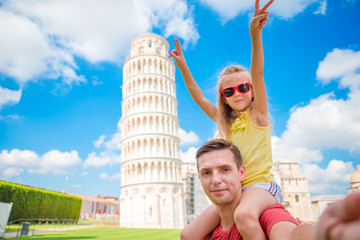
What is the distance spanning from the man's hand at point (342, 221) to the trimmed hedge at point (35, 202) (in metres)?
33.6

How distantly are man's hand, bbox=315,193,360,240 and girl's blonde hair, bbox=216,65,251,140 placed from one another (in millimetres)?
2043

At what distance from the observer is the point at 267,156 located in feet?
7.56

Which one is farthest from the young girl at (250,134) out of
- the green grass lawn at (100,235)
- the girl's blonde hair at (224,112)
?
the green grass lawn at (100,235)

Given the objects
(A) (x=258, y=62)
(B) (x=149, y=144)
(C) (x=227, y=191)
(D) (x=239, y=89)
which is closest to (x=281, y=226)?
(C) (x=227, y=191)

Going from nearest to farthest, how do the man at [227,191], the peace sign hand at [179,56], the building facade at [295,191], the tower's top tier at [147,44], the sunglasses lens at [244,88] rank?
the man at [227,191], the sunglasses lens at [244,88], the peace sign hand at [179,56], the tower's top tier at [147,44], the building facade at [295,191]

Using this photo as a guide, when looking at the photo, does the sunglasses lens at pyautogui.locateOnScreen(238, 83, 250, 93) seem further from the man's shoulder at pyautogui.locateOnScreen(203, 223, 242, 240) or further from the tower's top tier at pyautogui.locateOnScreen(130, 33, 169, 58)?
the tower's top tier at pyautogui.locateOnScreen(130, 33, 169, 58)

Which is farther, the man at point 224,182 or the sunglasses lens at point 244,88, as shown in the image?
the sunglasses lens at point 244,88

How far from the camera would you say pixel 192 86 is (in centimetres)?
323

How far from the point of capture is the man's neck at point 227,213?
78.1 inches

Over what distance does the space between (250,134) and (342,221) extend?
1.81 meters

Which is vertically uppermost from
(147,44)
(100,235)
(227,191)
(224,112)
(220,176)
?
(147,44)

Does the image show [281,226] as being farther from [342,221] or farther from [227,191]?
[342,221]

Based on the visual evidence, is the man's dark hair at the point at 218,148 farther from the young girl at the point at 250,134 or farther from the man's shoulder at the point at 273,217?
the man's shoulder at the point at 273,217

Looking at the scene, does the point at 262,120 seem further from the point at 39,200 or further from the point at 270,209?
the point at 39,200
